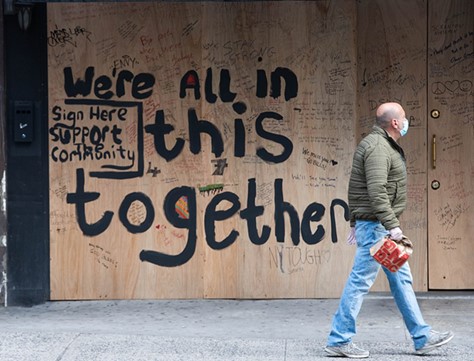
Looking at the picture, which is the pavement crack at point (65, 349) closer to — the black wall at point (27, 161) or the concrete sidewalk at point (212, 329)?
the concrete sidewalk at point (212, 329)

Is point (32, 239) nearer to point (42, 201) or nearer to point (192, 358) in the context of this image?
point (42, 201)

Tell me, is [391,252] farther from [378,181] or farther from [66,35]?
[66,35]

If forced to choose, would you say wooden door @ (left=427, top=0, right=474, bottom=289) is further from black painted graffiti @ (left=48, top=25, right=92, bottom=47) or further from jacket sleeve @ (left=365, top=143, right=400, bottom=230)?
black painted graffiti @ (left=48, top=25, right=92, bottom=47)

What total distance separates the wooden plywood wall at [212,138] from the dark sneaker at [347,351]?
6.10 feet

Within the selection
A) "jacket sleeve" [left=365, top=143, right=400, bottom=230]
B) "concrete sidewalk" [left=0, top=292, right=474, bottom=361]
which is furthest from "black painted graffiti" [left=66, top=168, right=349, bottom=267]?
"jacket sleeve" [left=365, top=143, right=400, bottom=230]

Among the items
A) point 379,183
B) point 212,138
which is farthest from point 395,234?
point 212,138

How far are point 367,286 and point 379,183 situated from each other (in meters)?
0.73

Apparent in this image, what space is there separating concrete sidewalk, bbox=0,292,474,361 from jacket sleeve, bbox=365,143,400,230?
3.36ft

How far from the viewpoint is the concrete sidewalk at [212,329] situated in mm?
7346

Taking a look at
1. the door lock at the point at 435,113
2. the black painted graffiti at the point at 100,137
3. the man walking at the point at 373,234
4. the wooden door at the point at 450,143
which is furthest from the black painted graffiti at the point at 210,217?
the man walking at the point at 373,234

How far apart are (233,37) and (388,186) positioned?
8.31ft

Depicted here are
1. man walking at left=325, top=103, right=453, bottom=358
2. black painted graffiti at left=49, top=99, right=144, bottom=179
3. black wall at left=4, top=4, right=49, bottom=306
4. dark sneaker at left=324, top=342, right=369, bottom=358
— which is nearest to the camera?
man walking at left=325, top=103, right=453, bottom=358

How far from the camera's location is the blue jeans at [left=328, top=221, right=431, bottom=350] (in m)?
7.06

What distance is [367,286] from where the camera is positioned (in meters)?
7.11
